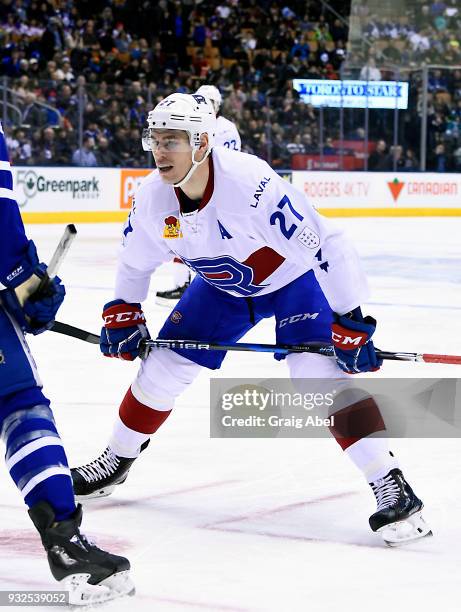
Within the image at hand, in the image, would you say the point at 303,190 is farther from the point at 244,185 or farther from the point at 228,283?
the point at 244,185

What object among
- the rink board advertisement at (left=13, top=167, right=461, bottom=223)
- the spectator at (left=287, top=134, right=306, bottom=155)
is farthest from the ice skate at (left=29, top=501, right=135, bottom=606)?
the spectator at (left=287, top=134, right=306, bottom=155)

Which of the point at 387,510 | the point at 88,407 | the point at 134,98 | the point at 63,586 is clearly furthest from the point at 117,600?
the point at 134,98

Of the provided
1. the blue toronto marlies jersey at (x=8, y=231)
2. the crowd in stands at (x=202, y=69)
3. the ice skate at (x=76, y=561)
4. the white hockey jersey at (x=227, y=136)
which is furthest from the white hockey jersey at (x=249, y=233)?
the crowd in stands at (x=202, y=69)

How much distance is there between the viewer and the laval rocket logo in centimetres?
1533

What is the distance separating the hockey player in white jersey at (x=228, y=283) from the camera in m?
2.79

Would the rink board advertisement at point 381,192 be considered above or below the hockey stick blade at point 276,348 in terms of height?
below

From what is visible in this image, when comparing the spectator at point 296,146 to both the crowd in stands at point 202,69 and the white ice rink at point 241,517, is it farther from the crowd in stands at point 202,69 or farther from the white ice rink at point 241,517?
the white ice rink at point 241,517

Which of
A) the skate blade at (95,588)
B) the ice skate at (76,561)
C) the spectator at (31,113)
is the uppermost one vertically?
the ice skate at (76,561)

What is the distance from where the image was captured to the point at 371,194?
595 inches

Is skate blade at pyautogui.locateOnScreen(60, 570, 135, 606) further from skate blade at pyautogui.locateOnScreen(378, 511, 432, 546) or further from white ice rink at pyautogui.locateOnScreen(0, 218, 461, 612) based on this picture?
skate blade at pyautogui.locateOnScreen(378, 511, 432, 546)

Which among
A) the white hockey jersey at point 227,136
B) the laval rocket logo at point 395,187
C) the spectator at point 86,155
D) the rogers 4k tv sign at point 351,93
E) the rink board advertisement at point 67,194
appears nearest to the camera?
the white hockey jersey at point 227,136

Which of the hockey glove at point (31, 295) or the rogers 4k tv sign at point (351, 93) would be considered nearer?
the hockey glove at point (31, 295)

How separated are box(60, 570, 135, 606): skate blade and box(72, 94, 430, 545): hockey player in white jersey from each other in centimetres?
70

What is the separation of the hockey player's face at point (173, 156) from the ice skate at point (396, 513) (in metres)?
0.85
